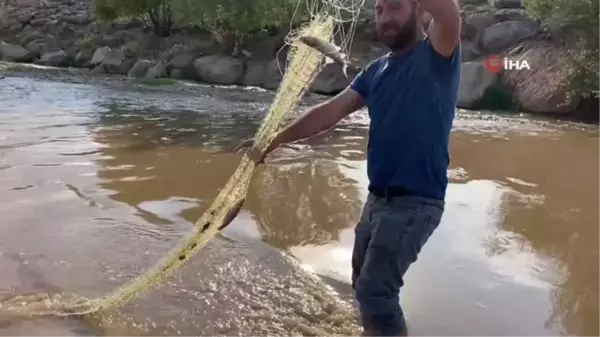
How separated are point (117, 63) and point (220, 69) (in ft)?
18.2

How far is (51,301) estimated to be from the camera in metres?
4.77

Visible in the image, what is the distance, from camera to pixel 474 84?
19297 mm

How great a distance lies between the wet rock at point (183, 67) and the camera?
25.9 m

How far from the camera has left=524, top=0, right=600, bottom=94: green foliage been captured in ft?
53.8

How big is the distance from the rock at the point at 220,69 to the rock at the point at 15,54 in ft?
31.5

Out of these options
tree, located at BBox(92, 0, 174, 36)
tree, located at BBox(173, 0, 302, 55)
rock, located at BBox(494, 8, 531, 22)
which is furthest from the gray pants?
tree, located at BBox(92, 0, 174, 36)

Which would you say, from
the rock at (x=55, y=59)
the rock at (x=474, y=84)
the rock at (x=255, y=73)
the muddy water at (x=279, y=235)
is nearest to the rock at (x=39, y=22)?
the rock at (x=55, y=59)

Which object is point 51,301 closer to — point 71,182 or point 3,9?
point 71,182

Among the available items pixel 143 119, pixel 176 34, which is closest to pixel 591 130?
pixel 143 119

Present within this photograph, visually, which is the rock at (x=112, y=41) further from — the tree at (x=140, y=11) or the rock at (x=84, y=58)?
the tree at (x=140, y=11)

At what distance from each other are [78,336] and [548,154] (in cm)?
867

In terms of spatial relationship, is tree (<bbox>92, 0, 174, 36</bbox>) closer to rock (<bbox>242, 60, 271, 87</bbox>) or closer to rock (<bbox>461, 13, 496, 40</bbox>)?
rock (<bbox>242, 60, 271, 87</bbox>)

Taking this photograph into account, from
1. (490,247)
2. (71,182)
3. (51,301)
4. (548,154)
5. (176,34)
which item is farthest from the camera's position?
(176,34)

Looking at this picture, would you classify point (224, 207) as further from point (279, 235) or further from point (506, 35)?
point (506, 35)
